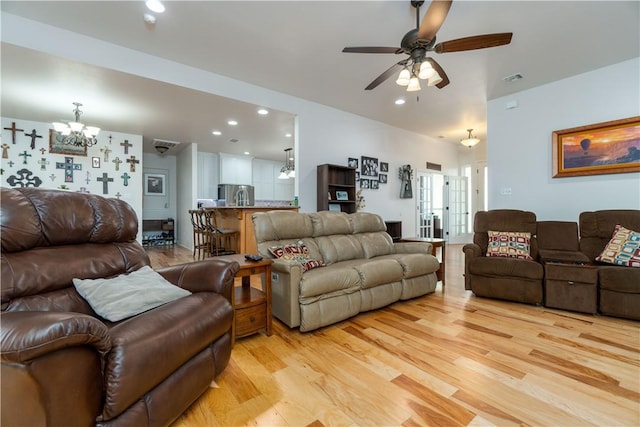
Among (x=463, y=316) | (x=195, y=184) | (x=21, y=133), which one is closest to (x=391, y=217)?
(x=463, y=316)

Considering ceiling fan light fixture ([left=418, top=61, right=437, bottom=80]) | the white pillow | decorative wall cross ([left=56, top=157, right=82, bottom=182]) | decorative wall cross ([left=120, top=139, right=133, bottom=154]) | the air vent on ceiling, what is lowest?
the white pillow

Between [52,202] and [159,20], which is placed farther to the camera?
[159,20]

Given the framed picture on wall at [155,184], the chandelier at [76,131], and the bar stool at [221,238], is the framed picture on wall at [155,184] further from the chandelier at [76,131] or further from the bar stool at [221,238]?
the bar stool at [221,238]

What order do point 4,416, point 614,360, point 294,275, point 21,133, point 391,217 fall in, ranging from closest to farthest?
1. point 4,416
2. point 614,360
3. point 294,275
4. point 21,133
5. point 391,217

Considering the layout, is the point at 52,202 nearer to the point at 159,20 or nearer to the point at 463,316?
the point at 159,20

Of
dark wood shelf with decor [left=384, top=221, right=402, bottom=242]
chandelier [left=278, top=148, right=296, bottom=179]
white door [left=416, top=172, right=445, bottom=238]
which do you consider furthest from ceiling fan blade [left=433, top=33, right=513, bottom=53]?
chandelier [left=278, top=148, right=296, bottom=179]

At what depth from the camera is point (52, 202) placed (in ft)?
5.12

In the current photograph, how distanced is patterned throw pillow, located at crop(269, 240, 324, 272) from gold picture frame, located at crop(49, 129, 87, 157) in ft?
16.7

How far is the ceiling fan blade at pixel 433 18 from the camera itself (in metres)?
1.83

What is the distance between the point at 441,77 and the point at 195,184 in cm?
600

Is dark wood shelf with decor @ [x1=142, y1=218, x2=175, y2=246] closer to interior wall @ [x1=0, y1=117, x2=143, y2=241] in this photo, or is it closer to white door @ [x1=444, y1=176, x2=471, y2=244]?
interior wall @ [x1=0, y1=117, x2=143, y2=241]

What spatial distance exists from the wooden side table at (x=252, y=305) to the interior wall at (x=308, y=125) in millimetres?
2512

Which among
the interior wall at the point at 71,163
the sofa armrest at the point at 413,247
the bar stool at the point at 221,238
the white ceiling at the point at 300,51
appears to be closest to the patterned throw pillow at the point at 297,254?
the sofa armrest at the point at 413,247

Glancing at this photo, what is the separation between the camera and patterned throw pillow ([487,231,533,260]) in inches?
129
